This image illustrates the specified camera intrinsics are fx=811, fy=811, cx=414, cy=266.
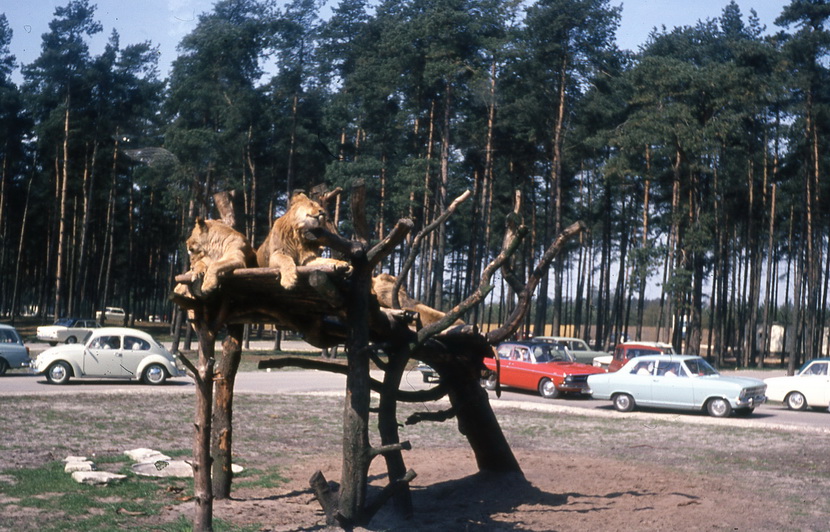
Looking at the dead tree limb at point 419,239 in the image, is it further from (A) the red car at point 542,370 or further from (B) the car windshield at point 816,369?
(B) the car windshield at point 816,369

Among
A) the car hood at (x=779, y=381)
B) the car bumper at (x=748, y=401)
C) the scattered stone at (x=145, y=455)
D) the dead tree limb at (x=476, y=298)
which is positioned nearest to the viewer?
the dead tree limb at (x=476, y=298)

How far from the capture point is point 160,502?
8.73 metres

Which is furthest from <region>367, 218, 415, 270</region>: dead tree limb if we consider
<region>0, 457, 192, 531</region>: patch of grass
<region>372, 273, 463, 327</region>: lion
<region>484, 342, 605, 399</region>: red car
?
<region>484, 342, 605, 399</region>: red car

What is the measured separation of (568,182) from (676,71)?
996cm

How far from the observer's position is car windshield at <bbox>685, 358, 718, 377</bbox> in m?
19.7

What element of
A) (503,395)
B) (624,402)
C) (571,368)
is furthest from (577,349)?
(624,402)

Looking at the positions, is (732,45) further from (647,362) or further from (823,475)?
(823,475)

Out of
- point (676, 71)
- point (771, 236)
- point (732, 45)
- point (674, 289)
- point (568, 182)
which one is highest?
point (732, 45)

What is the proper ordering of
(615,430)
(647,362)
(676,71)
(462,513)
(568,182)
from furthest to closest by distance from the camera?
(568,182) → (676,71) → (647,362) → (615,430) → (462,513)

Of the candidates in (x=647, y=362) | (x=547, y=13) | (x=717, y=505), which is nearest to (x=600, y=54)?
(x=547, y=13)

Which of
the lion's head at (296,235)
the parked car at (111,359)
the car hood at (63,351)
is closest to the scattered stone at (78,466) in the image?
the lion's head at (296,235)

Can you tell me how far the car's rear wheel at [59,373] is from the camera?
71.6 feet

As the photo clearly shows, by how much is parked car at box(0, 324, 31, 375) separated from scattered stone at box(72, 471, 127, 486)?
50.9 feet

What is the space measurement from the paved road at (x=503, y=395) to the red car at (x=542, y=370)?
0.35 meters
